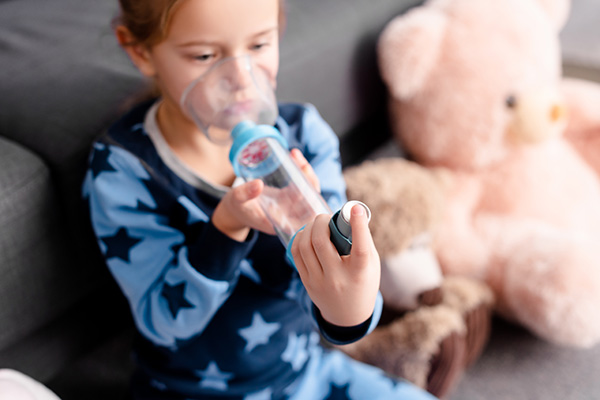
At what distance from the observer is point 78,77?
2.70 feet

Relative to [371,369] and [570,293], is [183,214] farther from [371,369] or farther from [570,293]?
[570,293]

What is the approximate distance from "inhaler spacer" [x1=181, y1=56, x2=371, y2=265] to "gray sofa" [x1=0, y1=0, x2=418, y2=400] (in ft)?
0.69

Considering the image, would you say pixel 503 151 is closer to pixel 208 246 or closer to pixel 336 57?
pixel 336 57

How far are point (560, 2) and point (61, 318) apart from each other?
1059 mm

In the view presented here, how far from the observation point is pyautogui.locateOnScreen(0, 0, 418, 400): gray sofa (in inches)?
27.4

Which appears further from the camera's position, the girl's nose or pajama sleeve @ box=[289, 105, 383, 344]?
pajama sleeve @ box=[289, 105, 383, 344]

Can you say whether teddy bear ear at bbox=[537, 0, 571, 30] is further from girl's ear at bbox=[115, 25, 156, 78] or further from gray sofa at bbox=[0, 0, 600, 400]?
girl's ear at bbox=[115, 25, 156, 78]

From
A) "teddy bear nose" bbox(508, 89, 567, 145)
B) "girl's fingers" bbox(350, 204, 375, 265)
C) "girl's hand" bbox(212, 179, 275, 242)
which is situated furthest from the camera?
"teddy bear nose" bbox(508, 89, 567, 145)

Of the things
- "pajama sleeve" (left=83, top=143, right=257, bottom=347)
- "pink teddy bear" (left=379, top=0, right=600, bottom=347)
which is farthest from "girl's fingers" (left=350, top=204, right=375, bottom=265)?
"pink teddy bear" (left=379, top=0, right=600, bottom=347)

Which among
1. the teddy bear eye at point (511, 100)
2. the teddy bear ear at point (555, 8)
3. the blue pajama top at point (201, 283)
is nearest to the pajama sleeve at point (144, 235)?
the blue pajama top at point (201, 283)

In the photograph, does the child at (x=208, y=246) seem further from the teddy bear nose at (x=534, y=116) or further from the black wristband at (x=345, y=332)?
the teddy bear nose at (x=534, y=116)

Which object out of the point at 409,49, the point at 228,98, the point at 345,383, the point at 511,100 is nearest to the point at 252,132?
the point at 228,98

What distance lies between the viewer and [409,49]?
1009 millimetres

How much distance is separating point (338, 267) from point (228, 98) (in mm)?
252
